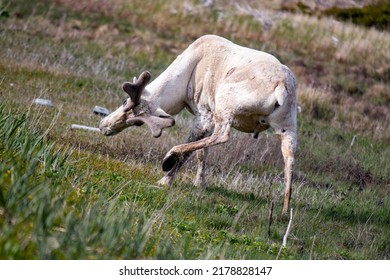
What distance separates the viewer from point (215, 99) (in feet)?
33.2

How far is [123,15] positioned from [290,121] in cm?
1946

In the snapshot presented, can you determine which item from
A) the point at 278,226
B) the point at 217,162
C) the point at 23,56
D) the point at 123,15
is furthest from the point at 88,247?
the point at 123,15

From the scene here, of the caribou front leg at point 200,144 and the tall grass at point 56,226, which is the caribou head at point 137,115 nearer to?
the caribou front leg at point 200,144

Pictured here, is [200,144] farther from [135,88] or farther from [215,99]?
[135,88]

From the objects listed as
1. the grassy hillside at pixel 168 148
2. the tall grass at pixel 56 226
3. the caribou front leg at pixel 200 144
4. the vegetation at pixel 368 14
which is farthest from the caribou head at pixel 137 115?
the vegetation at pixel 368 14

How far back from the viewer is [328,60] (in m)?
25.7

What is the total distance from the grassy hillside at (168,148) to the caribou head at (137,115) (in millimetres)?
500

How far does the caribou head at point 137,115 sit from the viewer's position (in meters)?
10.1

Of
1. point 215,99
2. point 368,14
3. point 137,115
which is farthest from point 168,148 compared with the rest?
point 368,14

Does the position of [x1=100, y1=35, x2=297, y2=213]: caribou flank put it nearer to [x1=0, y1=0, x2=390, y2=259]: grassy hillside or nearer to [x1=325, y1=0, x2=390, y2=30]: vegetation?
[x1=0, y1=0, x2=390, y2=259]: grassy hillside

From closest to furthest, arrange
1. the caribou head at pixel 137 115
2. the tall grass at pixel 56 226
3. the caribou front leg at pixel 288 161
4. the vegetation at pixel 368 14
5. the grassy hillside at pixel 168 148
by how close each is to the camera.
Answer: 1. the tall grass at pixel 56 226
2. the grassy hillside at pixel 168 148
3. the caribou front leg at pixel 288 161
4. the caribou head at pixel 137 115
5. the vegetation at pixel 368 14

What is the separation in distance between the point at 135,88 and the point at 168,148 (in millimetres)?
2562

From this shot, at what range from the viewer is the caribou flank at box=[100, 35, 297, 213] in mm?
9441
